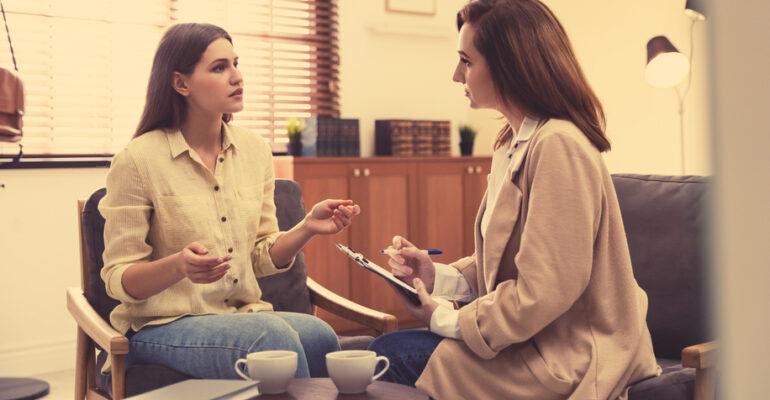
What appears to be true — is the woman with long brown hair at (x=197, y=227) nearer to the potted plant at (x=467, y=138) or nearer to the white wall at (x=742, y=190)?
the white wall at (x=742, y=190)

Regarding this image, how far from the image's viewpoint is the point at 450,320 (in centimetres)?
143

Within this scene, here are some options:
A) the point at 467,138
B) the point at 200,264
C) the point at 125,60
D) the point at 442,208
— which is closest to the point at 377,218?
the point at 442,208

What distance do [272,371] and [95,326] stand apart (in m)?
0.59

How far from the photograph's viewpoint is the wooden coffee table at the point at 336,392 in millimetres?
1397

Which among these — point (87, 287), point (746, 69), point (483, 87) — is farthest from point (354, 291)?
point (746, 69)

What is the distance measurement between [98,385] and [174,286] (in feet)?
1.28

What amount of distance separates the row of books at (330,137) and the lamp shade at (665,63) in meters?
1.61

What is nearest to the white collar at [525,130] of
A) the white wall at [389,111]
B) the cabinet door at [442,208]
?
the white wall at [389,111]

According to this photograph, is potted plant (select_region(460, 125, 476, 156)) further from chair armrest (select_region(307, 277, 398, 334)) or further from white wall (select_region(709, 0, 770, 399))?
white wall (select_region(709, 0, 770, 399))

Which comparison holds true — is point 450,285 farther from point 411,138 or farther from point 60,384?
point 411,138

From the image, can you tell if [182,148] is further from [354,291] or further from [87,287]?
[354,291]

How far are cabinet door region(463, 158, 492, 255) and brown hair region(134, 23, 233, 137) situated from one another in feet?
9.23

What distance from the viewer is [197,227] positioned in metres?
1.88

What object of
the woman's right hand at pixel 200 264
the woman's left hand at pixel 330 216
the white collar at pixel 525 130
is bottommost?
the woman's right hand at pixel 200 264
